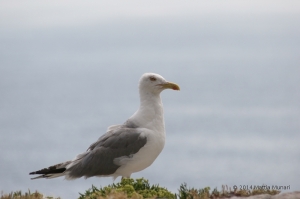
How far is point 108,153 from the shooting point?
11.1m

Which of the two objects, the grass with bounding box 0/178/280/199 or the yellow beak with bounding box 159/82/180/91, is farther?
the yellow beak with bounding box 159/82/180/91

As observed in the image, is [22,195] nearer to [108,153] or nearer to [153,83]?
[108,153]

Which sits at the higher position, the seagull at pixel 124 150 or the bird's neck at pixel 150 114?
the bird's neck at pixel 150 114

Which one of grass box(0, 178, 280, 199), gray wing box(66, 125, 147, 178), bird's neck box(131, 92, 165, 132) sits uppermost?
bird's neck box(131, 92, 165, 132)

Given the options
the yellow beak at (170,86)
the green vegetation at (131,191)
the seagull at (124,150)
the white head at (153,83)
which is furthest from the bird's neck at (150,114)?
the green vegetation at (131,191)

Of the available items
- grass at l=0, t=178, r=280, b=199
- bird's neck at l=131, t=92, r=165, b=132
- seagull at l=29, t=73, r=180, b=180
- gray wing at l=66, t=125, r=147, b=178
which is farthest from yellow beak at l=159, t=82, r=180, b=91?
grass at l=0, t=178, r=280, b=199

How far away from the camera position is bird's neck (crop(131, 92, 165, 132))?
11477 mm

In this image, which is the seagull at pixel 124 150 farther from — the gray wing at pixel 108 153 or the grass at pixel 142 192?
the grass at pixel 142 192

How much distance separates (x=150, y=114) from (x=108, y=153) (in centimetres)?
138

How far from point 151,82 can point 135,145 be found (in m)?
1.74

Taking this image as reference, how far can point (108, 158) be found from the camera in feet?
36.6

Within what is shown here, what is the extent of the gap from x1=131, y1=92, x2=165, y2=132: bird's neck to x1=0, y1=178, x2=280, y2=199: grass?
81.0 inches

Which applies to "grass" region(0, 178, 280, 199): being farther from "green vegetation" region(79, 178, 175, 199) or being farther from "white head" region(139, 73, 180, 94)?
"white head" region(139, 73, 180, 94)

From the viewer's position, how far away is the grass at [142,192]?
8.56 metres
